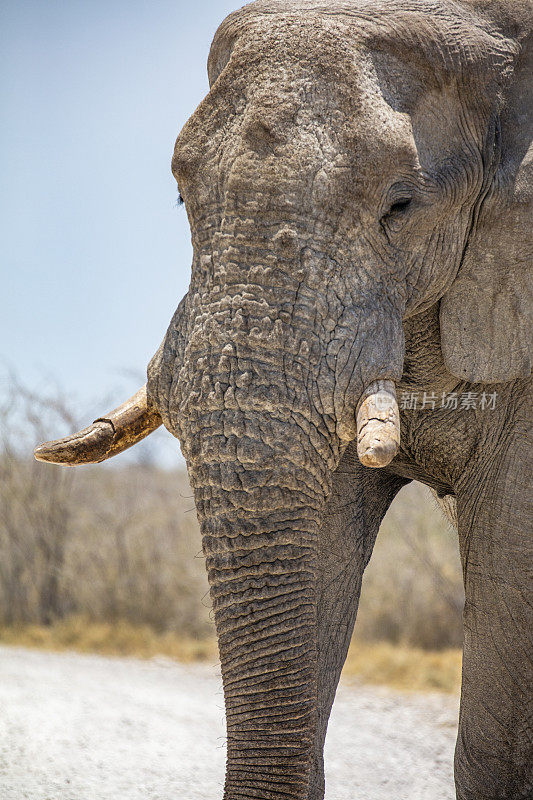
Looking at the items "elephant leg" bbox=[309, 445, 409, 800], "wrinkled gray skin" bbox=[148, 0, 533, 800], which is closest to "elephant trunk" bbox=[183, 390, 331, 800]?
"wrinkled gray skin" bbox=[148, 0, 533, 800]

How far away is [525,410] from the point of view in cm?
357

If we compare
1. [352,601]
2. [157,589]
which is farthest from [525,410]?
[157,589]

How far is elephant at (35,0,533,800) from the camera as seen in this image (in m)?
2.78

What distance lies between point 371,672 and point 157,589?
2689 mm

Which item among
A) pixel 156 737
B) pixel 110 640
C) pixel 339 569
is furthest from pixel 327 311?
pixel 110 640

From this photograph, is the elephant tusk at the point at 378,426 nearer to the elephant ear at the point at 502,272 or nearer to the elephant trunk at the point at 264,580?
the elephant trunk at the point at 264,580

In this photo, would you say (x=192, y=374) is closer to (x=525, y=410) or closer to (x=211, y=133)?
(x=211, y=133)

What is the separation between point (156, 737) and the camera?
256 inches

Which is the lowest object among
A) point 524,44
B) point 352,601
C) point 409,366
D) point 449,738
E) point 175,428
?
point 449,738

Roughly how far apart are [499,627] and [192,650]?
649cm

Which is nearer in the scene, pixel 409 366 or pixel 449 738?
pixel 409 366

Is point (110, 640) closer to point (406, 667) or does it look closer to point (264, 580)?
point (406, 667)

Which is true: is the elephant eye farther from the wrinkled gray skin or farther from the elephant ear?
the elephant ear

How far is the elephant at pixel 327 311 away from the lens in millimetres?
2777
